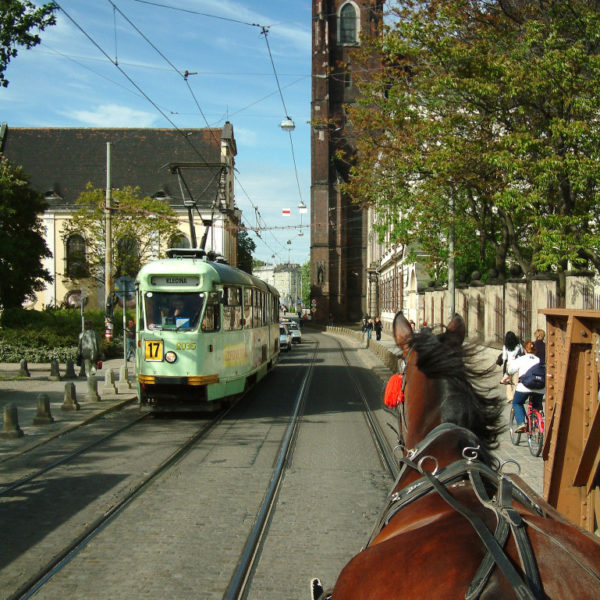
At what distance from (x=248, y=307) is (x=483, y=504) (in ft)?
50.1

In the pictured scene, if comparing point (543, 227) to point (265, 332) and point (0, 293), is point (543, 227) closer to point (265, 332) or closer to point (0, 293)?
point (265, 332)

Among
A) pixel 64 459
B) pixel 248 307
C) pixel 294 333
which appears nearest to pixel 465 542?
pixel 64 459

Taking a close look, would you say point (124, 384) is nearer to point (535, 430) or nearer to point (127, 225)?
point (535, 430)

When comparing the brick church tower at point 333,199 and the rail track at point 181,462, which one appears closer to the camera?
the rail track at point 181,462

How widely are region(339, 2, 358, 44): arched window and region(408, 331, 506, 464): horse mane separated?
8829cm

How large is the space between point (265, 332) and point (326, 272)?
7154cm

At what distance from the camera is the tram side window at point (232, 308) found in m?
14.9

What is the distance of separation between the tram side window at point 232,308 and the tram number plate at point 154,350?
4.91ft

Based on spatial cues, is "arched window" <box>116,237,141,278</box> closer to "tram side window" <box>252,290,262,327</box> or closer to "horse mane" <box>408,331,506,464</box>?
"tram side window" <box>252,290,262,327</box>

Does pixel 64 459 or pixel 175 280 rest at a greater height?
pixel 175 280

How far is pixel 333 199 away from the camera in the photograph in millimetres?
92875

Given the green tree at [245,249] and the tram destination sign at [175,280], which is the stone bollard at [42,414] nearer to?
the tram destination sign at [175,280]

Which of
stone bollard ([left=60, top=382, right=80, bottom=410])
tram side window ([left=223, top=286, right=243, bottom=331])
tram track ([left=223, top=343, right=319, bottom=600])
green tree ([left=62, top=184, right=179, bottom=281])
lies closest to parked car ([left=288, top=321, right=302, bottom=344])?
green tree ([left=62, top=184, right=179, bottom=281])

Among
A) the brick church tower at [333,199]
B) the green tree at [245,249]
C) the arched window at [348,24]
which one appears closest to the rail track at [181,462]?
the green tree at [245,249]
